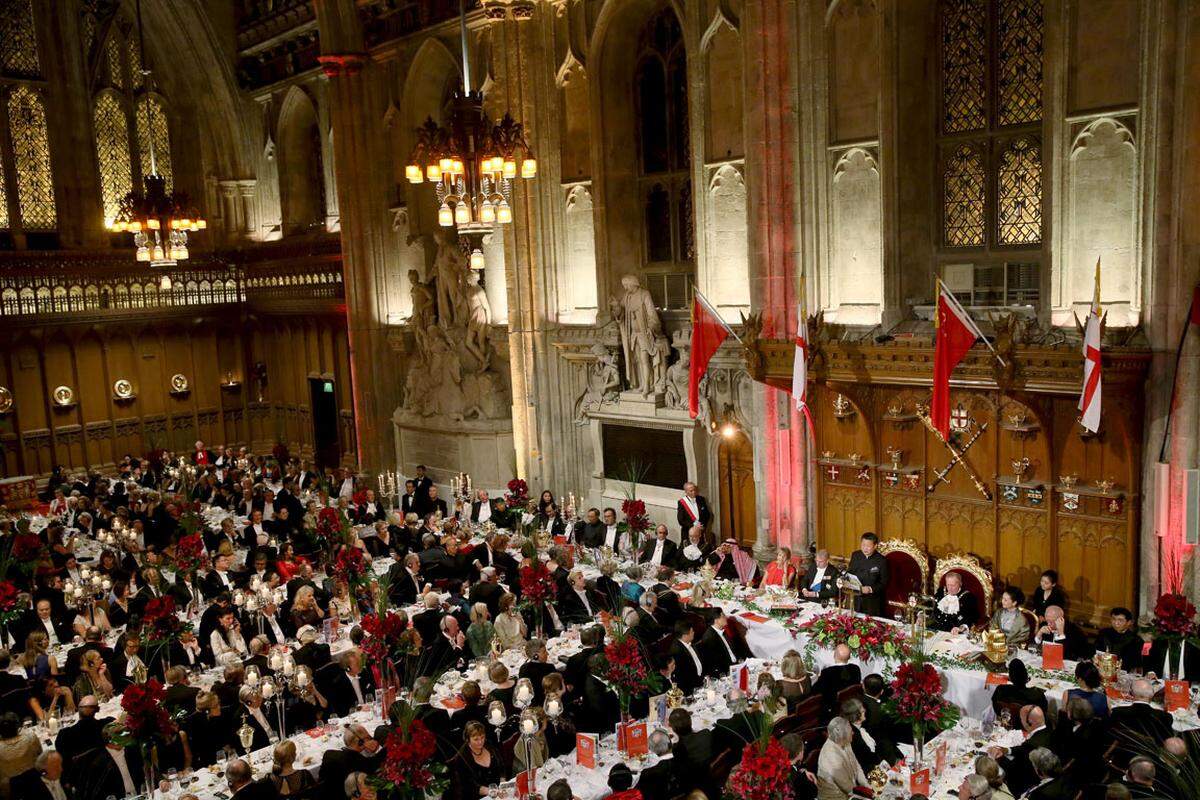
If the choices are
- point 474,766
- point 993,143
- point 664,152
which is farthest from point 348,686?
point 664,152

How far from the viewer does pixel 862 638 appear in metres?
8.98

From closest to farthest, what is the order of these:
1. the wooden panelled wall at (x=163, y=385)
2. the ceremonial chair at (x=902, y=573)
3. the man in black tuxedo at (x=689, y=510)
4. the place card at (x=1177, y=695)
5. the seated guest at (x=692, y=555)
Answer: the place card at (x=1177, y=695) < the ceremonial chair at (x=902, y=573) < the seated guest at (x=692, y=555) < the man in black tuxedo at (x=689, y=510) < the wooden panelled wall at (x=163, y=385)

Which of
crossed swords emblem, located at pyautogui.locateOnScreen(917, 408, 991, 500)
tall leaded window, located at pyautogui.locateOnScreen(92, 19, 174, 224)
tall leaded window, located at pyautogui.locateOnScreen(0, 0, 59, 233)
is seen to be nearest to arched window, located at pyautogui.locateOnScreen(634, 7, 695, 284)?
crossed swords emblem, located at pyautogui.locateOnScreen(917, 408, 991, 500)

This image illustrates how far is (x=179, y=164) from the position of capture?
26.3m

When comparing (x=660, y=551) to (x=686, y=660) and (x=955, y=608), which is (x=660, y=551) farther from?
(x=686, y=660)

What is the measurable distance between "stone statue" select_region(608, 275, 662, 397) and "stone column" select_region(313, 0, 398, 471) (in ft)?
23.2

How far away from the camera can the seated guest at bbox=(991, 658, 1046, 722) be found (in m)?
8.04

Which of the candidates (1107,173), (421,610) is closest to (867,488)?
(1107,173)

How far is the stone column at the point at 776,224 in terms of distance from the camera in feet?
43.3

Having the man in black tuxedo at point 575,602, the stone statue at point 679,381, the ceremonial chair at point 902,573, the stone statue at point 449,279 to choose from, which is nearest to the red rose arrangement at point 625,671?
the man in black tuxedo at point 575,602

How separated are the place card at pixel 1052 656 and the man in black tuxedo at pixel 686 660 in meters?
2.99

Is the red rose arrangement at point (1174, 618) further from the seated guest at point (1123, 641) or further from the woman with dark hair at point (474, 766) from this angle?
the woman with dark hair at point (474, 766)

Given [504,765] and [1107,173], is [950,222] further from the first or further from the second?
[504,765]

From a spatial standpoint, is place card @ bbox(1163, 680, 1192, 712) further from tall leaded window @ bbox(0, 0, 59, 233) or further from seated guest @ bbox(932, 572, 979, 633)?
tall leaded window @ bbox(0, 0, 59, 233)
